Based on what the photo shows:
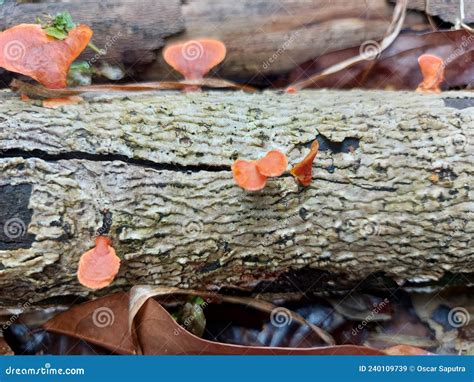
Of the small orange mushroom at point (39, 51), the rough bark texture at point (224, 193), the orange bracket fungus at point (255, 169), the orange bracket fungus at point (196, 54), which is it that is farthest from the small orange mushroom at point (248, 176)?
the small orange mushroom at point (39, 51)

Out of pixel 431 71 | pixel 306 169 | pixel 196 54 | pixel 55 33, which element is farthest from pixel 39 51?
pixel 431 71

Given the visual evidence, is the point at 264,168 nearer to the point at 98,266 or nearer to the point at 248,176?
the point at 248,176

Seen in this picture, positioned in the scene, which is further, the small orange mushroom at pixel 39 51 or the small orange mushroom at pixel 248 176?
the small orange mushroom at pixel 39 51

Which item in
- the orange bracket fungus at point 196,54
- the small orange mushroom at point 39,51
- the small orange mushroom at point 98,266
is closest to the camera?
the small orange mushroom at point 98,266

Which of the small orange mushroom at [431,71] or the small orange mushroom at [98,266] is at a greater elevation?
the small orange mushroom at [431,71]

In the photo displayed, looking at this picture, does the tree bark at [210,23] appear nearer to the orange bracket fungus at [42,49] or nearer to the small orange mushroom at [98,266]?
the orange bracket fungus at [42,49]

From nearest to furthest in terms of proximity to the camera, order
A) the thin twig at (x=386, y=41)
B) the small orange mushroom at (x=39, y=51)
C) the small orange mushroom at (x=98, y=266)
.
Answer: the small orange mushroom at (x=98, y=266), the small orange mushroom at (x=39, y=51), the thin twig at (x=386, y=41)

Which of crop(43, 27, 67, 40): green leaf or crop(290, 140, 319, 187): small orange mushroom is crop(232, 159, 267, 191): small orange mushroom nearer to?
crop(290, 140, 319, 187): small orange mushroom
